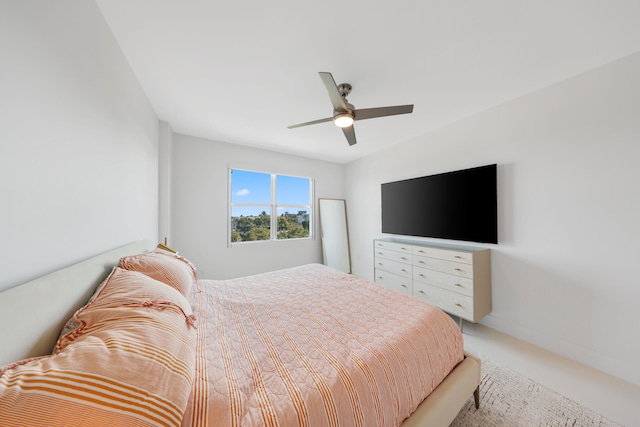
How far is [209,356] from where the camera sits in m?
1.00

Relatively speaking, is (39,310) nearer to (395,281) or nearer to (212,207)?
(212,207)

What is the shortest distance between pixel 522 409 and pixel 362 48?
2.81 m

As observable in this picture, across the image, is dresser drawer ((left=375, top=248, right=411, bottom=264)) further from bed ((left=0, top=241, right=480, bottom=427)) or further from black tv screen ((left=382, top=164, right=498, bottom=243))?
bed ((left=0, top=241, right=480, bottom=427))

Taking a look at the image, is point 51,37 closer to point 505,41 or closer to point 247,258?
point 505,41

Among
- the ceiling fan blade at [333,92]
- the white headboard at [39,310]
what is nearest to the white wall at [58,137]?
the white headboard at [39,310]

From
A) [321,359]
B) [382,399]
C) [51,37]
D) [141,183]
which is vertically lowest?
[382,399]

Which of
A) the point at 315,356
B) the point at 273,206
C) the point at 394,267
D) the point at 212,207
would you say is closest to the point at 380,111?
the point at 315,356

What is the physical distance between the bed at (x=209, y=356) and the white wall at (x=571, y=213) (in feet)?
4.62

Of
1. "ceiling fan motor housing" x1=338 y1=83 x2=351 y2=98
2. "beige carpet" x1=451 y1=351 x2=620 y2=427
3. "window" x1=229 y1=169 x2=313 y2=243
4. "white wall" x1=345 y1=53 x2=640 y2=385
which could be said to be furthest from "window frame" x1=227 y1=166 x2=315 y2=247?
"beige carpet" x1=451 y1=351 x2=620 y2=427

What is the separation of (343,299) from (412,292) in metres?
1.69

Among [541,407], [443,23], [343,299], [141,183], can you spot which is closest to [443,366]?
[343,299]

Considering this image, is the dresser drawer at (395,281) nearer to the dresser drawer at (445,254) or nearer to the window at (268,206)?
the dresser drawer at (445,254)

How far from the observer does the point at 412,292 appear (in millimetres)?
2934

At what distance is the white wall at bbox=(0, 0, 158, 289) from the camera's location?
0.77 meters
